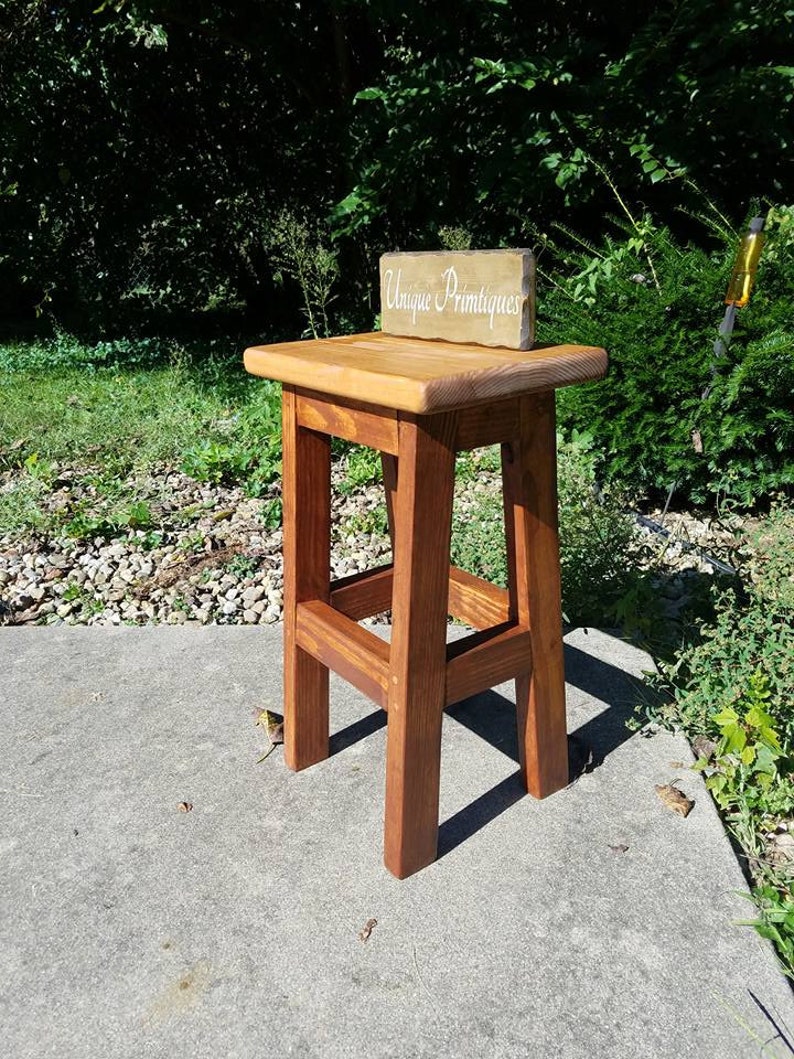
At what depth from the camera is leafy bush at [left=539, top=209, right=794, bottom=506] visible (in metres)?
3.39

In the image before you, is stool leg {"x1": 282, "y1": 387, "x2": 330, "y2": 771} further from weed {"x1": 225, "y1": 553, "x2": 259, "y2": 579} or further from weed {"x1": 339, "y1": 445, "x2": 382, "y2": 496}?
weed {"x1": 339, "y1": 445, "x2": 382, "y2": 496}

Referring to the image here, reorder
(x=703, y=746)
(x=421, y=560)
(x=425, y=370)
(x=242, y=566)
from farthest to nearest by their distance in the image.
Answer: (x=242, y=566) < (x=703, y=746) < (x=421, y=560) < (x=425, y=370)

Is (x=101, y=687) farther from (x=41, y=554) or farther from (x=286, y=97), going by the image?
(x=286, y=97)

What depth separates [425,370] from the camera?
4.38ft

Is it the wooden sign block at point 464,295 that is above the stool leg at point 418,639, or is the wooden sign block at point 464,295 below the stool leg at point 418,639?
above

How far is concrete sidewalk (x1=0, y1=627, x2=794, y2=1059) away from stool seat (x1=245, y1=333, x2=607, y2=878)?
0.14m

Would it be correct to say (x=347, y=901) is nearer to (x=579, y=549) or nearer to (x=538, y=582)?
(x=538, y=582)

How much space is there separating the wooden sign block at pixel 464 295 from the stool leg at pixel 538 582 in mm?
165

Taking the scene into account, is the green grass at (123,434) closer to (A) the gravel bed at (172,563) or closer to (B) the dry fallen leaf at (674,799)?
(A) the gravel bed at (172,563)

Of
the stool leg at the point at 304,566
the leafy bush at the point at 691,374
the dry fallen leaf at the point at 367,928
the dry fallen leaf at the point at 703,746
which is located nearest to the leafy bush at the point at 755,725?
the dry fallen leaf at the point at 703,746

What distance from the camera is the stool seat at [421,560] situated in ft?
4.56

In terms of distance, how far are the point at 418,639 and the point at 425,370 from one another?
0.53m

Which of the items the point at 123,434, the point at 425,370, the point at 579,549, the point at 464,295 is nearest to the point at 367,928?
the point at 425,370

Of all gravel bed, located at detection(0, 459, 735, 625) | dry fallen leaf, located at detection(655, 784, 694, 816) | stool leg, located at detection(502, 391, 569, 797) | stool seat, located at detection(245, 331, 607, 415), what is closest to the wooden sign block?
stool seat, located at detection(245, 331, 607, 415)
